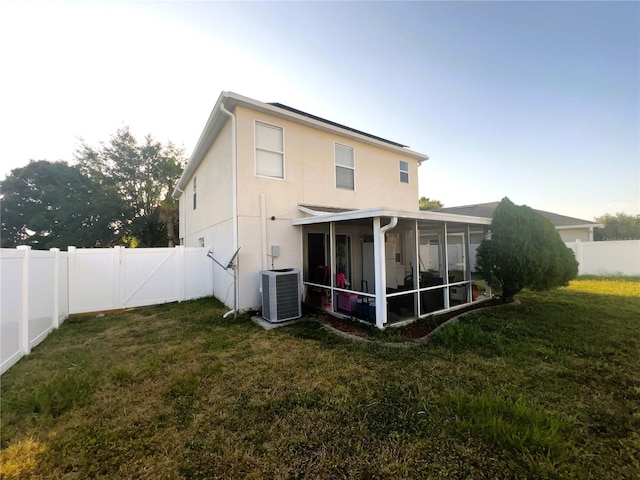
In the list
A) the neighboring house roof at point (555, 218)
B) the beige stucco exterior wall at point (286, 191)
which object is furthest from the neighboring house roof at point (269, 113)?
the neighboring house roof at point (555, 218)

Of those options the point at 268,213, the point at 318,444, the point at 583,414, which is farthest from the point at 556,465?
the point at 268,213

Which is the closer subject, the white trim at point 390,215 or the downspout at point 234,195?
the white trim at point 390,215

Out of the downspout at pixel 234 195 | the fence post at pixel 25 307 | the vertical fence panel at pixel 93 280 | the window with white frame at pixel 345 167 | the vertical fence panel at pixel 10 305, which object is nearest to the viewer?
the vertical fence panel at pixel 10 305

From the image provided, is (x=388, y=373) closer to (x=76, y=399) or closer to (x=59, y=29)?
(x=76, y=399)

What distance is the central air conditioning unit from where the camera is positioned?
6.17 m

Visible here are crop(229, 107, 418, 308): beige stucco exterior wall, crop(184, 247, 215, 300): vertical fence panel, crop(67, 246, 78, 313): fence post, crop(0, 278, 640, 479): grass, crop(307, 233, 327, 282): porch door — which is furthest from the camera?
crop(184, 247, 215, 300): vertical fence panel

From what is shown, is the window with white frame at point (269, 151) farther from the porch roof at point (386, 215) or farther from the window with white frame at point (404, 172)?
the window with white frame at point (404, 172)

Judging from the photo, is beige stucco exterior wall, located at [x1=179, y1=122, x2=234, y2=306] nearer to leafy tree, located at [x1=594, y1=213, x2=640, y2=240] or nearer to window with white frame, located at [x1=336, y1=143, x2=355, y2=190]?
window with white frame, located at [x1=336, y1=143, x2=355, y2=190]

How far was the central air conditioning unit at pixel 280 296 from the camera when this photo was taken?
6172mm

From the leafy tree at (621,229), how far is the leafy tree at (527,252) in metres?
28.4

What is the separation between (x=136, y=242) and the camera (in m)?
26.0

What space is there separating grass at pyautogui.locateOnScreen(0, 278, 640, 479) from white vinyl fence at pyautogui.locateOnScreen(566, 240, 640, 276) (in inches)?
420

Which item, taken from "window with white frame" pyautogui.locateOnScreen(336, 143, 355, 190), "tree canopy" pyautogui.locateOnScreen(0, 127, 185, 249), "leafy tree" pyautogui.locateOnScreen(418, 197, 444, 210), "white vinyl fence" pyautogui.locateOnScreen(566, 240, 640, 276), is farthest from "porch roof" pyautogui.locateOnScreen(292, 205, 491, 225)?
"leafy tree" pyautogui.locateOnScreen(418, 197, 444, 210)

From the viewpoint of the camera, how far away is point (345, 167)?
9367 millimetres
